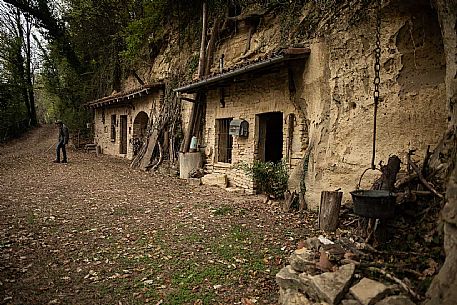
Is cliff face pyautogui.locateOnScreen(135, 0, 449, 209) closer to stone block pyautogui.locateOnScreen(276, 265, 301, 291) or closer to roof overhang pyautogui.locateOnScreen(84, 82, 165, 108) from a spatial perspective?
stone block pyautogui.locateOnScreen(276, 265, 301, 291)

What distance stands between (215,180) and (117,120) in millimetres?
10300

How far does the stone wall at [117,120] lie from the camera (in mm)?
15163

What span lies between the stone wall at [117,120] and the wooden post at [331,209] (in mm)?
10195

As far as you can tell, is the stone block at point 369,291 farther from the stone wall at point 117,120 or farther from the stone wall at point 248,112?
the stone wall at point 117,120

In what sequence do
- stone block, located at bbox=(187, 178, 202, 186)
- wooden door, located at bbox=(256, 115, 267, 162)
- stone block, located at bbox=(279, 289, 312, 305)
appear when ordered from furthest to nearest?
1. stone block, located at bbox=(187, 178, 202, 186)
2. wooden door, located at bbox=(256, 115, 267, 162)
3. stone block, located at bbox=(279, 289, 312, 305)

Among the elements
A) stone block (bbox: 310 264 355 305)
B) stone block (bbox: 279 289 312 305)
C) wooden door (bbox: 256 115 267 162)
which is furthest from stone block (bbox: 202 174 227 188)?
stone block (bbox: 310 264 355 305)

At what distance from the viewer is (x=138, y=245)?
17.4 feet

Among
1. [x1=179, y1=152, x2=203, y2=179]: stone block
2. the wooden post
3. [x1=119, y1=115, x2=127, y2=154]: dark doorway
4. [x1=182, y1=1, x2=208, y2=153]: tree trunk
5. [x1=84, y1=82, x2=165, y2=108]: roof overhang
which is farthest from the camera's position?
[x1=119, y1=115, x2=127, y2=154]: dark doorway

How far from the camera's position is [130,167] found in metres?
13.9

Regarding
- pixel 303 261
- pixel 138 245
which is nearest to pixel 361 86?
pixel 303 261

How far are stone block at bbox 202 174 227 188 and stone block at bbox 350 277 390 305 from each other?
6929mm

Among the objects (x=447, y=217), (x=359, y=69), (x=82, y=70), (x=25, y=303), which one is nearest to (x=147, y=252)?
(x=25, y=303)

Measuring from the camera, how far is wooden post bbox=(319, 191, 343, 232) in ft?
18.0

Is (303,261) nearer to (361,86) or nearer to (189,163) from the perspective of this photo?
(361,86)
